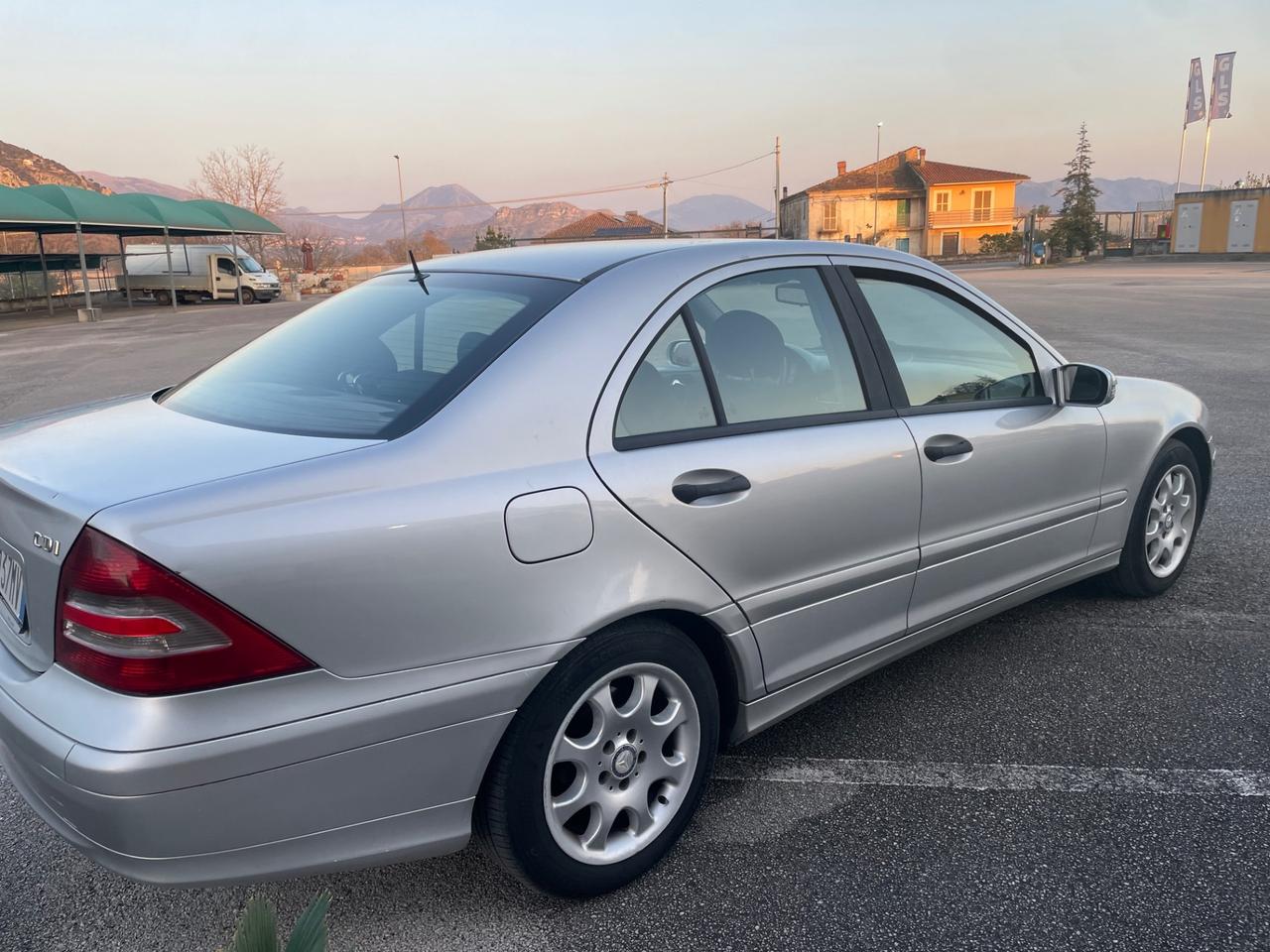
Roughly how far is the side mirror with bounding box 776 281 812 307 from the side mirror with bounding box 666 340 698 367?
1.65ft

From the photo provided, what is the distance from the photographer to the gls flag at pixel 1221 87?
4825cm

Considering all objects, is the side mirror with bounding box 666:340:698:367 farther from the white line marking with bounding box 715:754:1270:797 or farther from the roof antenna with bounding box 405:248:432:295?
the white line marking with bounding box 715:754:1270:797

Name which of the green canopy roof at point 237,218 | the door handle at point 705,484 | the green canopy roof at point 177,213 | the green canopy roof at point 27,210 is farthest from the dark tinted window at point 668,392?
the green canopy roof at point 237,218

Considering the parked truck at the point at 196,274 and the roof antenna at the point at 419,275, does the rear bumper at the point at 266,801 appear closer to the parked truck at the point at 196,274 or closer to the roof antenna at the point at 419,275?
the roof antenna at the point at 419,275

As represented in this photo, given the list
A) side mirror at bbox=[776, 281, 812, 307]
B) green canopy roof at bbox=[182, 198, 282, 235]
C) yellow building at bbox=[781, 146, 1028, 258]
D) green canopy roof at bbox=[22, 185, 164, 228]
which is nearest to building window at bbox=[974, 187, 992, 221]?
yellow building at bbox=[781, 146, 1028, 258]

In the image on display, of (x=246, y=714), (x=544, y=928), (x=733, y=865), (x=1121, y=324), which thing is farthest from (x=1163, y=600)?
(x=1121, y=324)

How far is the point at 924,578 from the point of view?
9.92ft

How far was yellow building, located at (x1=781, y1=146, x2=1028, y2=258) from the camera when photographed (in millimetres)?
66562

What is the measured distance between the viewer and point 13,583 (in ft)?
6.97

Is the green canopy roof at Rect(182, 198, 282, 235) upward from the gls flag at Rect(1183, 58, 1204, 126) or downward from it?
downward

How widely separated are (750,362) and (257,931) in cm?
197

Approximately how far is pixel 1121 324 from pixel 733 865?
15.5 metres

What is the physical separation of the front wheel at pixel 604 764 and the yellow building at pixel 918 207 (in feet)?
219

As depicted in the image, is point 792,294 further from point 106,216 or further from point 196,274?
point 196,274
